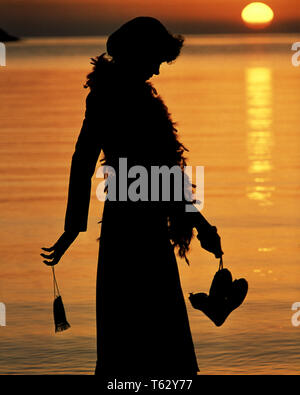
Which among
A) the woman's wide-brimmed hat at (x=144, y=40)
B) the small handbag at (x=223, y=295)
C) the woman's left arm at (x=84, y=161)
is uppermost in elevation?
the woman's wide-brimmed hat at (x=144, y=40)

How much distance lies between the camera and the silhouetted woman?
475 centimetres

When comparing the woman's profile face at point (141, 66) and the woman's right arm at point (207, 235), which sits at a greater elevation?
the woman's profile face at point (141, 66)

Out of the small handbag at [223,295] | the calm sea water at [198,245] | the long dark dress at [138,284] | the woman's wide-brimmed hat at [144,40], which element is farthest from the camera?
the calm sea water at [198,245]

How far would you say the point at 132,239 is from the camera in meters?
4.84

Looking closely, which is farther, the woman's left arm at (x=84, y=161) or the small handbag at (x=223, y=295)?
the small handbag at (x=223, y=295)

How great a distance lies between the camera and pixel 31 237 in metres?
10.8

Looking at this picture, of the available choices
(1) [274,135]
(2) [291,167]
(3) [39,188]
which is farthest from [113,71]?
(1) [274,135]

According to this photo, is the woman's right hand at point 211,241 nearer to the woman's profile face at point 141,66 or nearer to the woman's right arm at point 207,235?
the woman's right arm at point 207,235

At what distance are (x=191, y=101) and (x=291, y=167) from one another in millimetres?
13862

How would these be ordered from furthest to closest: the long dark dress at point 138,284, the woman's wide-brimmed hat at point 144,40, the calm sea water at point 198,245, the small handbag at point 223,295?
the calm sea water at point 198,245
the small handbag at point 223,295
the long dark dress at point 138,284
the woman's wide-brimmed hat at point 144,40

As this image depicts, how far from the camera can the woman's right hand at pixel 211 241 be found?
4734 millimetres

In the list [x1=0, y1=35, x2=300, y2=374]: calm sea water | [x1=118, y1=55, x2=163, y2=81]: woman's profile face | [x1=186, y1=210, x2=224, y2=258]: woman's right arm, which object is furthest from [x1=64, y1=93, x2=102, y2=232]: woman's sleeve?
[x1=0, y1=35, x2=300, y2=374]: calm sea water

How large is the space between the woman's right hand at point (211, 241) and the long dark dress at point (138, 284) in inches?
7.1

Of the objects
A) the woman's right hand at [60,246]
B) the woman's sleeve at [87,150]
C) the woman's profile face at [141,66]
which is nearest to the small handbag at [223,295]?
the woman's right hand at [60,246]
